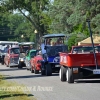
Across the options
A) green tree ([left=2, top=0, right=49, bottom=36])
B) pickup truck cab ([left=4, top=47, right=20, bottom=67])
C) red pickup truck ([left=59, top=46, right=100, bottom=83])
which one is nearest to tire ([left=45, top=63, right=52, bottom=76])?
red pickup truck ([left=59, top=46, right=100, bottom=83])

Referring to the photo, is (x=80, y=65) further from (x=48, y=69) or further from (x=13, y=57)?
(x=13, y=57)

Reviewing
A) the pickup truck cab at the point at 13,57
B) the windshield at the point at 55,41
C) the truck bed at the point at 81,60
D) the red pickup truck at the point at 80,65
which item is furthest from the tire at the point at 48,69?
the pickup truck cab at the point at 13,57

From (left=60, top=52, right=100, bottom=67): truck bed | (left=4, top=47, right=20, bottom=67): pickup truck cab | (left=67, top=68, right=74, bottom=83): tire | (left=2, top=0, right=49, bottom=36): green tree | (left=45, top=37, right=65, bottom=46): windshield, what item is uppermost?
(left=2, top=0, right=49, bottom=36): green tree

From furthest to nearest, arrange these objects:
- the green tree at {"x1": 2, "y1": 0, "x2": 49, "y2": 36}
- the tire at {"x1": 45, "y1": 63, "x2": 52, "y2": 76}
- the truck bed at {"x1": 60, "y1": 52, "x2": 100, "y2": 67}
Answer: the green tree at {"x1": 2, "y1": 0, "x2": 49, "y2": 36} < the tire at {"x1": 45, "y1": 63, "x2": 52, "y2": 76} < the truck bed at {"x1": 60, "y1": 52, "x2": 100, "y2": 67}

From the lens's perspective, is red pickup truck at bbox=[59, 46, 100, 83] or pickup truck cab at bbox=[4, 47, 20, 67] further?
pickup truck cab at bbox=[4, 47, 20, 67]

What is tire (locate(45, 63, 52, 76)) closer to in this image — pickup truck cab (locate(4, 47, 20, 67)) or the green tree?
pickup truck cab (locate(4, 47, 20, 67))

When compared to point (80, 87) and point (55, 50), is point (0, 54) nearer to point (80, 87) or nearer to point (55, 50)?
point (55, 50)

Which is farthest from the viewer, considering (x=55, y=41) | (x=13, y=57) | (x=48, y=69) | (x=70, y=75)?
(x=13, y=57)

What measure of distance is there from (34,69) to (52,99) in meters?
17.2

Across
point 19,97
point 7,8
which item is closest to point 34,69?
point 19,97

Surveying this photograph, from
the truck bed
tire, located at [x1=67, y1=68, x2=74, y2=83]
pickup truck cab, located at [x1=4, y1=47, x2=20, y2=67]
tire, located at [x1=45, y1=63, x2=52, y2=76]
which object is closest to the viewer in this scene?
the truck bed

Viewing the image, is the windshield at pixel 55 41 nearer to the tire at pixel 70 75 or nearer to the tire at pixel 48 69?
the tire at pixel 48 69

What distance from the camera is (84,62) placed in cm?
2269

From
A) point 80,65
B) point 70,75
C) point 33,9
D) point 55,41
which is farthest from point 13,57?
point 33,9
